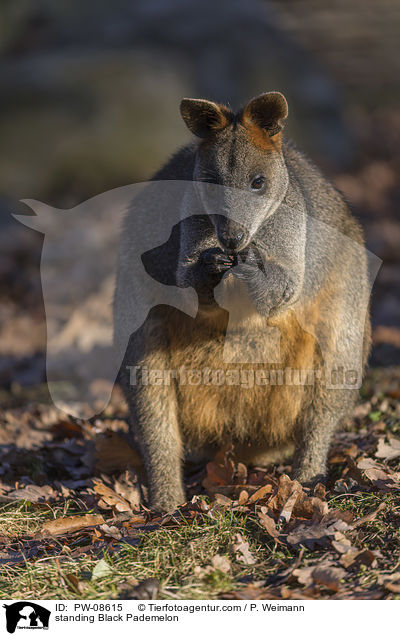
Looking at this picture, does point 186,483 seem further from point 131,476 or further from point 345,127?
point 345,127

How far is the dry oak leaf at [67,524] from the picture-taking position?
4.04 meters

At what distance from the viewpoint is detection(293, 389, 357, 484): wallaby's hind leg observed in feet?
14.4

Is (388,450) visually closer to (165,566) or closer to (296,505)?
(296,505)

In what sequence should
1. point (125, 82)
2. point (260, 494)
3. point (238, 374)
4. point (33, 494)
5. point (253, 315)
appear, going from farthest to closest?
point (125, 82) → point (33, 494) → point (238, 374) → point (253, 315) → point (260, 494)

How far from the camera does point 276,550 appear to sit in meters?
3.56

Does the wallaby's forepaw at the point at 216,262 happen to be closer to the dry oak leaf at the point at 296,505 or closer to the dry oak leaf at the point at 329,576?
the dry oak leaf at the point at 296,505

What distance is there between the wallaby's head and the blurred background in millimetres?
5429

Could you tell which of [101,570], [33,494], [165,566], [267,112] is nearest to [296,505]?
[165,566]

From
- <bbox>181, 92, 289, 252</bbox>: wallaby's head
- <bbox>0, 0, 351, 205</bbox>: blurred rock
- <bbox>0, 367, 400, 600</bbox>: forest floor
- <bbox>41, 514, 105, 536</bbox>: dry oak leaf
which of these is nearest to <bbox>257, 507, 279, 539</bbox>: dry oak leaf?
<bbox>0, 367, 400, 600</bbox>: forest floor

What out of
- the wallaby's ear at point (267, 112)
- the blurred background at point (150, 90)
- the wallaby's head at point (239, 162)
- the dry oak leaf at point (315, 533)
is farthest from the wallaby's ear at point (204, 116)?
the blurred background at point (150, 90)

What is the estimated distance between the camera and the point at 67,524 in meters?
4.05

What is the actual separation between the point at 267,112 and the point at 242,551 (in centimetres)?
226

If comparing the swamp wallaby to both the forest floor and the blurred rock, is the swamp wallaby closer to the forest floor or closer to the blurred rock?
the forest floor
